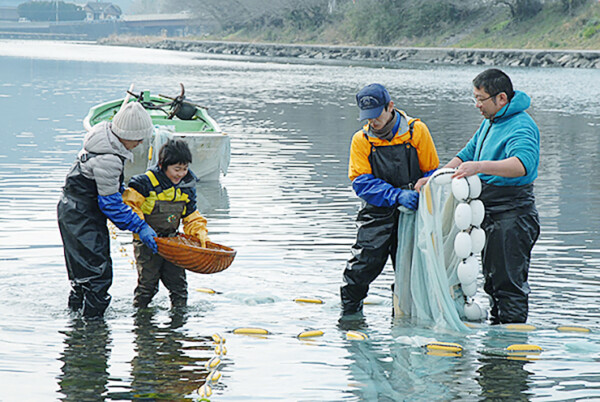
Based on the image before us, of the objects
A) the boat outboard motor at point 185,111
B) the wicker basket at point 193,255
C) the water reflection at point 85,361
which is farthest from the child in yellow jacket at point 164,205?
the boat outboard motor at point 185,111

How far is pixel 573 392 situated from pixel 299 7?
9469 centimetres

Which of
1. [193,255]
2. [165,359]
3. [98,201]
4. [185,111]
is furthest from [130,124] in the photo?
[185,111]

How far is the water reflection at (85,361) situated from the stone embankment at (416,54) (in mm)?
47737

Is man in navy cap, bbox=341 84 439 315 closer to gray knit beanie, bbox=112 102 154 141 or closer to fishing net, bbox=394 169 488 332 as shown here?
fishing net, bbox=394 169 488 332

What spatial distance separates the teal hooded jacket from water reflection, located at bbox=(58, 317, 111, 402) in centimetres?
279

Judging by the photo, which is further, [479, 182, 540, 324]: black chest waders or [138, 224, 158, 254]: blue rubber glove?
[138, 224, 158, 254]: blue rubber glove

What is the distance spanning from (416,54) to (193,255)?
6373 centimetres

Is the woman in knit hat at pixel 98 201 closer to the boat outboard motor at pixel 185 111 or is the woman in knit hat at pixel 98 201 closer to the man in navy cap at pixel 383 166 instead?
the man in navy cap at pixel 383 166

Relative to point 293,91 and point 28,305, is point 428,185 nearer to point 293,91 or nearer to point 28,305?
point 28,305

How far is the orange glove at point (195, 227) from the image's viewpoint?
21.3 feet

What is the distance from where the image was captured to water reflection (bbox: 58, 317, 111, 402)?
5172 millimetres

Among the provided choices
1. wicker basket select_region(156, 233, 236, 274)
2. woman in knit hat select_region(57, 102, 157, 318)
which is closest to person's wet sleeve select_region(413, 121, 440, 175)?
wicker basket select_region(156, 233, 236, 274)

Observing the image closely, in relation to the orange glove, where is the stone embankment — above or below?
above

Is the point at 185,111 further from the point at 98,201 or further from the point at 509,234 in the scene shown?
the point at 509,234
